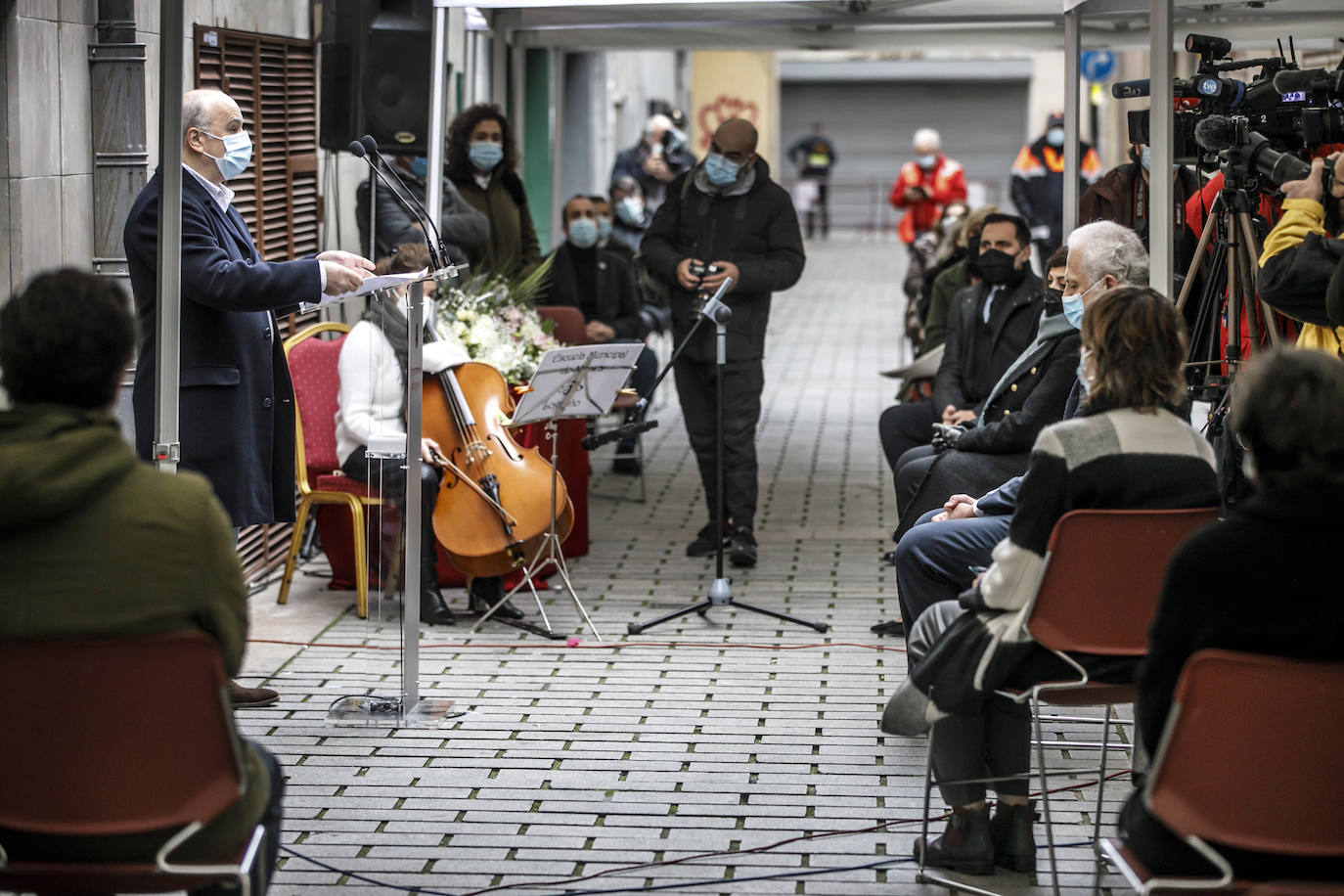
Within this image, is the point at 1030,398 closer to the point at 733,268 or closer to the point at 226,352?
the point at 733,268

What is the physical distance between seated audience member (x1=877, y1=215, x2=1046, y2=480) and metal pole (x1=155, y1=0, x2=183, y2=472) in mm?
3277

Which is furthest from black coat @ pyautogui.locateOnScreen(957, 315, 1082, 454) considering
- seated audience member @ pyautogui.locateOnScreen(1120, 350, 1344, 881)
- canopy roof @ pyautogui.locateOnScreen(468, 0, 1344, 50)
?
seated audience member @ pyautogui.locateOnScreen(1120, 350, 1344, 881)

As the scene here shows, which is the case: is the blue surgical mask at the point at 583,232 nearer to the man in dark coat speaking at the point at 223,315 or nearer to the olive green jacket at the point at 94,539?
the man in dark coat speaking at the point at 223,315

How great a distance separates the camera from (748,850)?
4.19m

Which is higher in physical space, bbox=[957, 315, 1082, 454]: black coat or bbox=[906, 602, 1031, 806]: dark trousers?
bbox=[957, 315, 1082, 454]: black coat

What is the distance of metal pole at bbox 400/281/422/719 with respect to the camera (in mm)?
5070

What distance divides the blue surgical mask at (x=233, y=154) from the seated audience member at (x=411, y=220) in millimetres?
2284

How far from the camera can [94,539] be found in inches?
109

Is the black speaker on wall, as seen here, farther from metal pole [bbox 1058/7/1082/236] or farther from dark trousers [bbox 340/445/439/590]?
metal pole [bbox 1058/7/1082/236]

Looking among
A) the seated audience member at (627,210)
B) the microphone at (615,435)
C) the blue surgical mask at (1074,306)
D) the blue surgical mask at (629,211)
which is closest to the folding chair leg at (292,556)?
the microphone at (615,435)

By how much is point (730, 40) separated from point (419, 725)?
5.77 metres

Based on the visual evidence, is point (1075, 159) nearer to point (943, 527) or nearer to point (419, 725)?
point (943, 527)

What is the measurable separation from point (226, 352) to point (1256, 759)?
11.7ft

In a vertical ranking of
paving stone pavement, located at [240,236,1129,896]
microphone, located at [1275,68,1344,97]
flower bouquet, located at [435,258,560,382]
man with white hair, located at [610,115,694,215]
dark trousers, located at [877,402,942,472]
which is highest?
man with white hair, located at [610,115,694,215]
